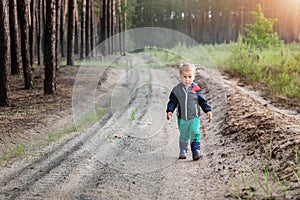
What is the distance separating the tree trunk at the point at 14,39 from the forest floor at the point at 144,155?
268cm

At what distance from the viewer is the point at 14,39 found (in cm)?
1383

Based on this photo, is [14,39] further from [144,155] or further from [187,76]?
[187,76]

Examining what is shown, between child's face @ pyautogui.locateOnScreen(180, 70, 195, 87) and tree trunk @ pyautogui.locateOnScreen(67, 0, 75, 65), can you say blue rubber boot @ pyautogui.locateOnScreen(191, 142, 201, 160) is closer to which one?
child's face @ pyautogui.locateOnScreen(180, 70, 195, 87)

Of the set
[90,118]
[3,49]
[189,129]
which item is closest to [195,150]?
[189,129]

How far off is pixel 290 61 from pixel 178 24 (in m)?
56.9

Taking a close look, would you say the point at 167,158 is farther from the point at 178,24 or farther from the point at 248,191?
the point at 178,24

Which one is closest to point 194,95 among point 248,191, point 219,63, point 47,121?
point 248,191

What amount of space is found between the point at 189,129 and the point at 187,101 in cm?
45

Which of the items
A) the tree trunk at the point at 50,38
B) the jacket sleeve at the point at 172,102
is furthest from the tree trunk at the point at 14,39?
the jacket sleeve at the point at 172,102

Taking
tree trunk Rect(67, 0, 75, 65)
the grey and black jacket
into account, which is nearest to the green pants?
the grey and black jacket

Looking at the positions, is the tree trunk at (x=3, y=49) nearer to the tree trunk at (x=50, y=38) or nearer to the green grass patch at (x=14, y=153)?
the tree trunk at (x=50, y=38)

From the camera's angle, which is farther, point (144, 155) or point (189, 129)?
point (144, 155)

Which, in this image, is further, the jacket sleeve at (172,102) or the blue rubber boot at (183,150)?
the blue rubber boot at (183,150)

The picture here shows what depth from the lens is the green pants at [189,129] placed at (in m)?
6.36
